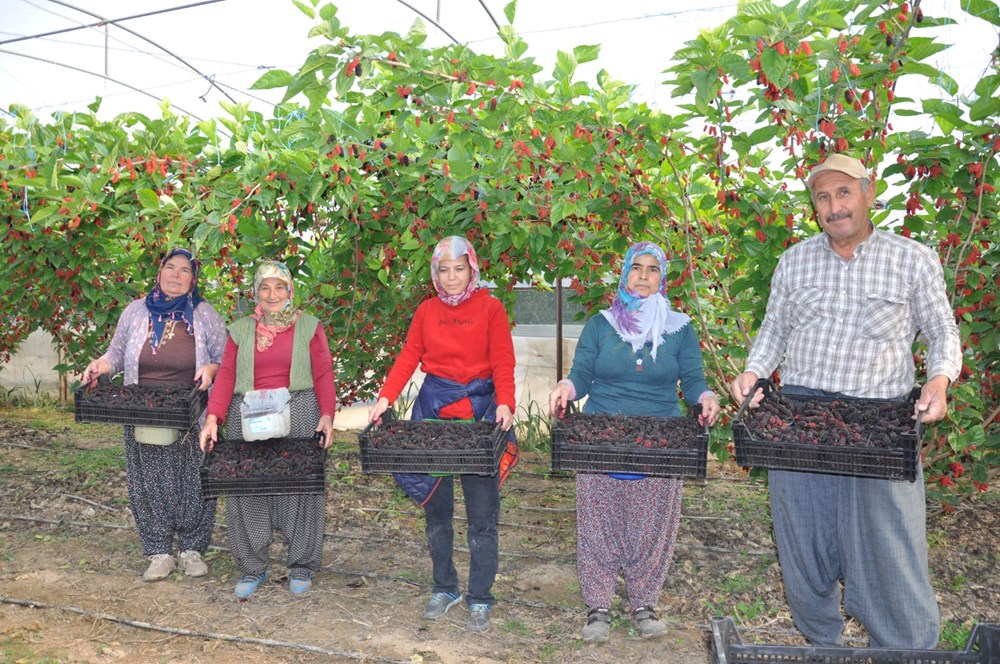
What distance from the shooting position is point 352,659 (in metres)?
3.24

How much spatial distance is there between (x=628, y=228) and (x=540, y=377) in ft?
11.7

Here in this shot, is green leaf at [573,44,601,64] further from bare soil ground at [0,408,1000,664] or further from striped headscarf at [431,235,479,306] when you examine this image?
bare soil ground at [0,408,1000,664]

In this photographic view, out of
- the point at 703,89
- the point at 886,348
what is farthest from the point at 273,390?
the point at 886,348

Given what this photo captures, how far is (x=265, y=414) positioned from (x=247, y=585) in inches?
33.1

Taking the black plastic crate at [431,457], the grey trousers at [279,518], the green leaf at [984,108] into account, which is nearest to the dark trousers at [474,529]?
the black plastic crate at [431,457]

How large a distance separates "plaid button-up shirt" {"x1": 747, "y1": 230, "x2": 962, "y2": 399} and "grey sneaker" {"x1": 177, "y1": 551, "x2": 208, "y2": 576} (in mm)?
2840

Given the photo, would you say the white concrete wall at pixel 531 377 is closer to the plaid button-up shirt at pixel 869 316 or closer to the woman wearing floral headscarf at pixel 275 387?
the woman wearing floral headscarf at pixel 275 387

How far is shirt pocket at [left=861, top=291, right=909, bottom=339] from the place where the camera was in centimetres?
262

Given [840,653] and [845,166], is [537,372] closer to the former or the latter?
[845,166]

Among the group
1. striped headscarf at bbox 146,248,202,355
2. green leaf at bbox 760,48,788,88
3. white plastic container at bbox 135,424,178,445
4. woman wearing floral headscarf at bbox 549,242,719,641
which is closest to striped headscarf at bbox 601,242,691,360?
woman wearing floral headscarf at bbox 549,242,719,641

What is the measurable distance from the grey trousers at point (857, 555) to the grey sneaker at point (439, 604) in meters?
1.43

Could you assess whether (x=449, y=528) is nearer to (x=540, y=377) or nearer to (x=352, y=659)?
(x=352, y=659)

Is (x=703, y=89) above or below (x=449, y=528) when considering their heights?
above

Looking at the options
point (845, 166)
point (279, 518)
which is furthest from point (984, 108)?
point (279, 518)
